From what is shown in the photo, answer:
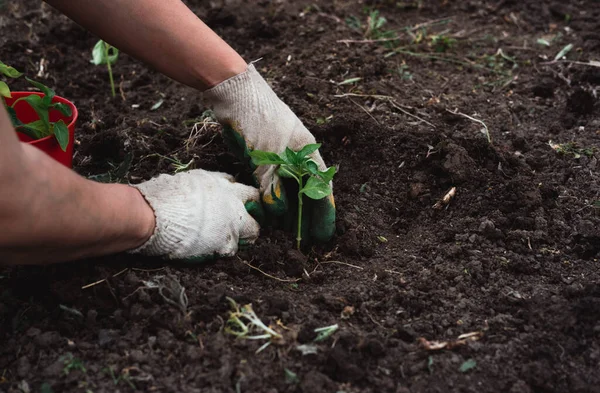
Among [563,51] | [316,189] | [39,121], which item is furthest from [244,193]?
[563,51]

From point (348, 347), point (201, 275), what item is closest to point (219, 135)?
point (201, 275)

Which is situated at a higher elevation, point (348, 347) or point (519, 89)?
point (519, 89)

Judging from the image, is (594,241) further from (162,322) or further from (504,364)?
(162,322)

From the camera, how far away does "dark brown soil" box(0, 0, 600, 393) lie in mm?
1580

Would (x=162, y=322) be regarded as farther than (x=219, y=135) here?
No

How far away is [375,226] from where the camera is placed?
85.6 inches

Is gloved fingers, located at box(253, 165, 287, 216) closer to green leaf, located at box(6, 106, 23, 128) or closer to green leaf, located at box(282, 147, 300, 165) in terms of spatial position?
green leaf, located at box(282, 147, 300, 165)

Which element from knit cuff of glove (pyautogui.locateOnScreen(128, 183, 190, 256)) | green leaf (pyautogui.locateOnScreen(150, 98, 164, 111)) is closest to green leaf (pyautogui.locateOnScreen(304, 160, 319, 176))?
knit cuff of glove (pyautogui.locateOnScreen(128, 183, 190, 256))

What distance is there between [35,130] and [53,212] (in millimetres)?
618

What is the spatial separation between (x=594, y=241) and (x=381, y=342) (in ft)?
2.67

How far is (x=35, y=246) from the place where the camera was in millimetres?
1489

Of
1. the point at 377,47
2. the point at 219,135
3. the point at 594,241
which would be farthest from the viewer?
the point at 377,47

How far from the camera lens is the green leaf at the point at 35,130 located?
76.7 inches

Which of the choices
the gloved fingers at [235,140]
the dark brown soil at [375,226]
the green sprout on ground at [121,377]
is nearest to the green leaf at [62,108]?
the dark brown soil at [375,226]
